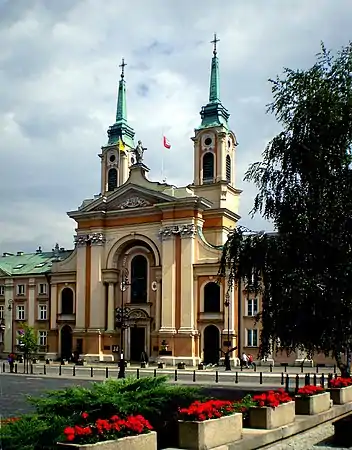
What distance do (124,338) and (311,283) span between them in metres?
42.5

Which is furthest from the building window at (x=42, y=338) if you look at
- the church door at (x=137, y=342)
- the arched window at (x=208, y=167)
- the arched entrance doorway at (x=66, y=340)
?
the arched window at (x=208, y=167)

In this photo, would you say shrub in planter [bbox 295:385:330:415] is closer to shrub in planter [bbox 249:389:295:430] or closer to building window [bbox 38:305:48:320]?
shrub in planter [bbox 249:389:295:430]

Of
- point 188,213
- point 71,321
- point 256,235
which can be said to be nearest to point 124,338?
point 71,321

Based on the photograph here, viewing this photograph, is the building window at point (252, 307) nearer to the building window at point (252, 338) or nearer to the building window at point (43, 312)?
the building window at point (252, 338)

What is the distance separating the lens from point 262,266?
2520 cm

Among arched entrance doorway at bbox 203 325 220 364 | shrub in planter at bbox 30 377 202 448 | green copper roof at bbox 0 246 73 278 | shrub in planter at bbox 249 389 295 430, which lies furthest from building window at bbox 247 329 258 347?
shrub in planter at bbox 30 377 202 448

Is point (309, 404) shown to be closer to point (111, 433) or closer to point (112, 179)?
point (111, 433)

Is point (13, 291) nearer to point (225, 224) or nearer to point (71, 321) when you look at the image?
point (71, 321)

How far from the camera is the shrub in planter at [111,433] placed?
9047 millimetres

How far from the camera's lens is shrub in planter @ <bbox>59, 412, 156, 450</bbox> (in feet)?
29.7

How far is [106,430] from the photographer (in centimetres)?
939

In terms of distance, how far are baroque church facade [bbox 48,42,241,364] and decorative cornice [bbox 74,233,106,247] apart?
0.10 meters

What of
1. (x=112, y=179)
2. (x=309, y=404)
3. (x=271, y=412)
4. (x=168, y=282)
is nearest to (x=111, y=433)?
(x=271, y=412)

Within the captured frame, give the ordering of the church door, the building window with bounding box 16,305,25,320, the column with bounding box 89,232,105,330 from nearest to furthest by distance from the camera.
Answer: the church door → the column with bounding box 89,232,105,330 → the building window with bounding box 16,305,25,320
